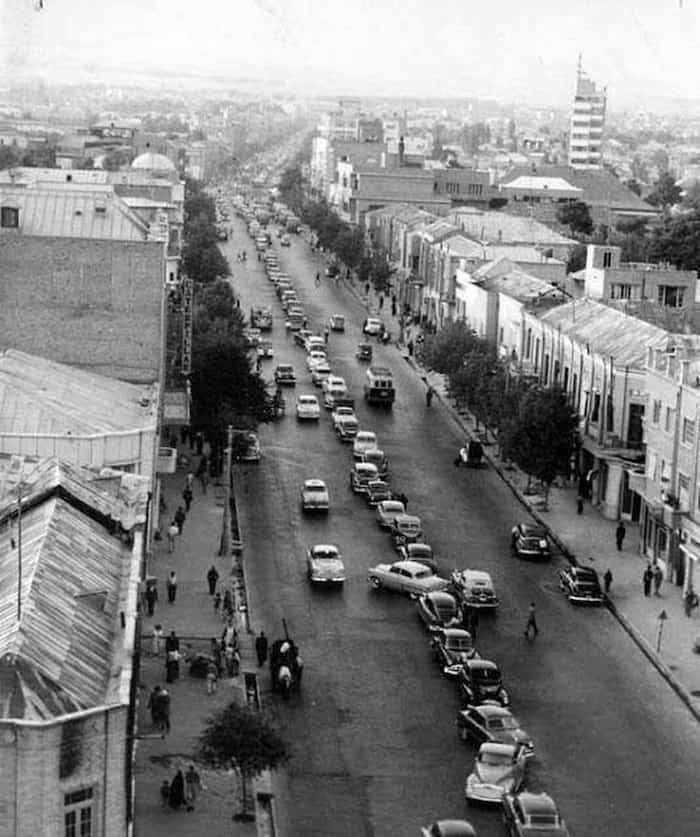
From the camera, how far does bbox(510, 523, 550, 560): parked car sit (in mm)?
46281

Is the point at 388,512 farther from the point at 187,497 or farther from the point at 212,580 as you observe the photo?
the point at 212,580

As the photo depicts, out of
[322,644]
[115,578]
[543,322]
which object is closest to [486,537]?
[322,644]

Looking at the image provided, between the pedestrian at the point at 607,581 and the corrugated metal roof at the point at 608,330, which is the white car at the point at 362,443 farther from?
the pedestrian at the point at 607,581

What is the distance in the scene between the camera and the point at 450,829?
26609 mm

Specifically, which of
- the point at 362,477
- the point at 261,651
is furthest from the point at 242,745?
the point at 362,477

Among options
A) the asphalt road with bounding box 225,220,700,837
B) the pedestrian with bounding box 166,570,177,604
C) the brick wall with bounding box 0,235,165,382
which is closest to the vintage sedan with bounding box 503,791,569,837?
the asphalt road with bounding box 225,220,700,837

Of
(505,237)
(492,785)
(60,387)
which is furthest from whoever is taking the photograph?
(505,237)

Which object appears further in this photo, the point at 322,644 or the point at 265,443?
the point at 265,443

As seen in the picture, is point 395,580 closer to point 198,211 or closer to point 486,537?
point 486,537

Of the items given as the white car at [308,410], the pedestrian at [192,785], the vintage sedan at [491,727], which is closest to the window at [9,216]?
the white car at [308,410]

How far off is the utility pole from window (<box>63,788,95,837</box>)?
80.3 ft

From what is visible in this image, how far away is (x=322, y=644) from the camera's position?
3809 centimetres

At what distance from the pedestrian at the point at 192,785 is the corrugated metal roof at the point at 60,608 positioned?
11.8 ft

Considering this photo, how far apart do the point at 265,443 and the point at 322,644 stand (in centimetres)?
2291
